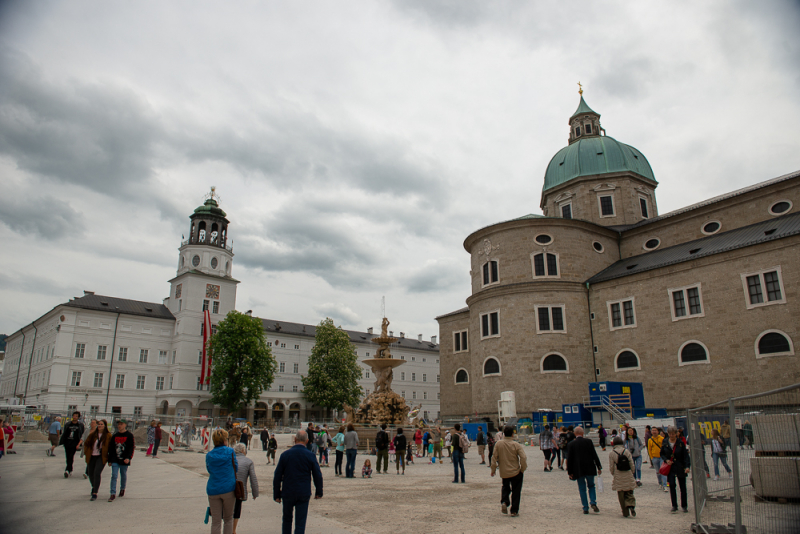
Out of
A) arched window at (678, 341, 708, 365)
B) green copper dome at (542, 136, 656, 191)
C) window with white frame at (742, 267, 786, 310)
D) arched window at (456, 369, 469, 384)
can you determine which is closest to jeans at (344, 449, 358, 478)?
arched window at (678, 341, 708, 365)

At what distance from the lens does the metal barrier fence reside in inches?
228

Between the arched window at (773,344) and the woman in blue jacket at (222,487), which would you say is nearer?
the woman in blue jacket at (222,487)

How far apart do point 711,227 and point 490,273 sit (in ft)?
48.6

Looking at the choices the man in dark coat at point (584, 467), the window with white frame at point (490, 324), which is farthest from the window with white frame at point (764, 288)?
the man in dark coat at point (584, 467)

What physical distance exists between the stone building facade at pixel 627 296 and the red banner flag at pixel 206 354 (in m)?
24.9

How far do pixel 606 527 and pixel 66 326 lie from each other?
5504 cm

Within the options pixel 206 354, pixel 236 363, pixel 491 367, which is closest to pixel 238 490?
pixel 491 367

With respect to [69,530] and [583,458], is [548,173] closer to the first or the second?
[583,458]

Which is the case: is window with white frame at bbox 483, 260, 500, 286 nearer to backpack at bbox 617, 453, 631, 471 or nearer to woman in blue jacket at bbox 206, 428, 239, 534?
backpack at bbox 617, 453, 631, 471

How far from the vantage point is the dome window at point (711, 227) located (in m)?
33.1

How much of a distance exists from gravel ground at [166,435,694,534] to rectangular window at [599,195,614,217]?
2913cm

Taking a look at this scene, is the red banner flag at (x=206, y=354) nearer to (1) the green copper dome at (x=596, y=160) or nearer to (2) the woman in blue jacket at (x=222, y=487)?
(1) the green copper dome at (x=596, y=160)

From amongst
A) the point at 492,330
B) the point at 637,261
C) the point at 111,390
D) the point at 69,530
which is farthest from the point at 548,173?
the point at 111,390

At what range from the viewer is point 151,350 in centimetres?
5416
